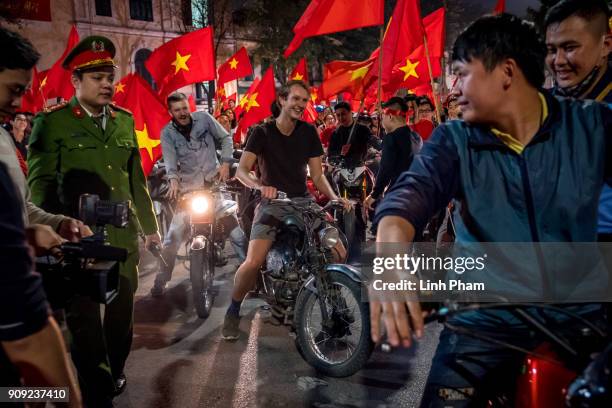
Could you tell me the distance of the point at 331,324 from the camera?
12.7 feet

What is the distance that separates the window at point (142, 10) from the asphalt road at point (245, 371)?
3298 centimetres

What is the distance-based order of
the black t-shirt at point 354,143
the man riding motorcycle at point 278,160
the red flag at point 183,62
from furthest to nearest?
1. the red flag at point 183,62
2. the black t-shirt at point 354,143
3. the man riding motorcycle at point 278,160

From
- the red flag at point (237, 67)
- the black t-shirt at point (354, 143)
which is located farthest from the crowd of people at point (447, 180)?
the red flag at point (237, 67)

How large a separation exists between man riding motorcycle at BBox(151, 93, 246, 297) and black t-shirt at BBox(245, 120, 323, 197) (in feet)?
4.68

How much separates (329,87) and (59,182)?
8.48 meters

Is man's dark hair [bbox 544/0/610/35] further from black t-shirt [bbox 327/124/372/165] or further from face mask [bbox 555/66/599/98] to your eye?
black t-shirt [bbox 327/124/372/165]

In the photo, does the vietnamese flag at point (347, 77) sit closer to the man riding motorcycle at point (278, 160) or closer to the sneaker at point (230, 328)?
the man riding motorcycle at point (278, 160)

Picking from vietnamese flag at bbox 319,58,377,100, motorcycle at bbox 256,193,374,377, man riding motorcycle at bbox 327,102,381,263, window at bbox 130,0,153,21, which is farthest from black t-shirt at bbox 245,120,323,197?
window at bbox 130,0,153,21

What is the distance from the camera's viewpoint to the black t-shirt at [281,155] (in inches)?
181

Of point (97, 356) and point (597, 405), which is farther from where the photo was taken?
point (97, 356)

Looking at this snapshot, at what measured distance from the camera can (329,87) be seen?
36.5ft

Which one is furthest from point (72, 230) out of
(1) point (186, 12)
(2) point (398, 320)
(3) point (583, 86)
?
(1) point (186, 12)

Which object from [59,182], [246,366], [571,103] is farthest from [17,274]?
[246,366]

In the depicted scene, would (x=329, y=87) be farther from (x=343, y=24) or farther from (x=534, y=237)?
(x=534, y=237)
